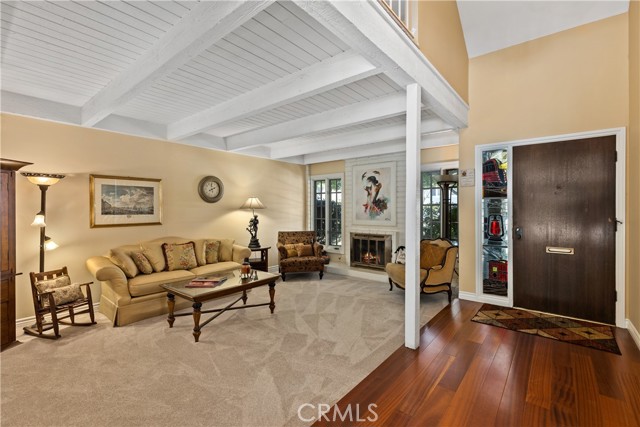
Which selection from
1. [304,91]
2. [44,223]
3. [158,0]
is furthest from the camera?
[44,223]

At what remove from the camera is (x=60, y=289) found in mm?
3018

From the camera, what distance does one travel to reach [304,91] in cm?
278

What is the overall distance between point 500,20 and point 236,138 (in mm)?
4149

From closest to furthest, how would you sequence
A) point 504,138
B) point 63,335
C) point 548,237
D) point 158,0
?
1. point 158,0
2. point 63,335
3. point 548,237
4. point 504,138

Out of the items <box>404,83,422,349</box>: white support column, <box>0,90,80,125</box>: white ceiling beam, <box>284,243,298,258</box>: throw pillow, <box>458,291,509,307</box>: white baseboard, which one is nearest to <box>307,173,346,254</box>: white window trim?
<box>284,243,298,258</box>: throw pillow

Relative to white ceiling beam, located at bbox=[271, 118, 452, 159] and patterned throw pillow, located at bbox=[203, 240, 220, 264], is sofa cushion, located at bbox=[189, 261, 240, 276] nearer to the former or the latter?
Result: patterned throw pillow, located at bbox=[203, 240, 220, 264]

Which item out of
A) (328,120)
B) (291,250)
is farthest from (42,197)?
(291,250)

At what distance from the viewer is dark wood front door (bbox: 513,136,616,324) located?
3152 mm

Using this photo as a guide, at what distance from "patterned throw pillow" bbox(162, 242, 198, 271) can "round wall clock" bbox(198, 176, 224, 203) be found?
102cm

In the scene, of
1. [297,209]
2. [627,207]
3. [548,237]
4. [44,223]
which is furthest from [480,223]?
[44,223]

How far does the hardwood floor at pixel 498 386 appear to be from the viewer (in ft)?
5.83

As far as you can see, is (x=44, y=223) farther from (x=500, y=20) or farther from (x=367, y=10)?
(x=500, y=20)

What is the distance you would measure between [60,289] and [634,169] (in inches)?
233

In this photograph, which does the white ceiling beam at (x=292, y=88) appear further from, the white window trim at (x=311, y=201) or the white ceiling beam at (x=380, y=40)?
the white window trim at (x=311, y=201)
